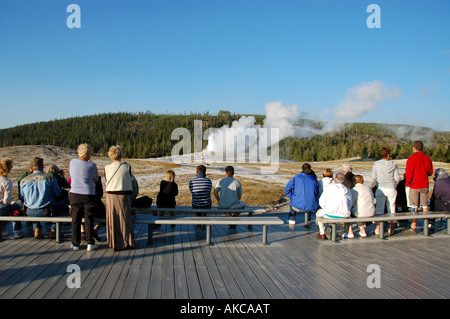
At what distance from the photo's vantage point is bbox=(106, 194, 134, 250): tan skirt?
5.68 metres

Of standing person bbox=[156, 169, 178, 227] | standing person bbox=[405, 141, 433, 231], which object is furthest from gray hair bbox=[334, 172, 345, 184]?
standing person bbox=[156, 169, 178, 227]

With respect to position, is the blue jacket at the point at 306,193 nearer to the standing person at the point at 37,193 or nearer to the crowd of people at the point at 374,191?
the crowd of people at the point at 374,191

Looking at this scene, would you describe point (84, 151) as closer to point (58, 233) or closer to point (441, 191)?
point (58, 233)

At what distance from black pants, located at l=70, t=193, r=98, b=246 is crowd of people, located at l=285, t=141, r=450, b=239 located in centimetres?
472

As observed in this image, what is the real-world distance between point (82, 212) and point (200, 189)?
2815mm

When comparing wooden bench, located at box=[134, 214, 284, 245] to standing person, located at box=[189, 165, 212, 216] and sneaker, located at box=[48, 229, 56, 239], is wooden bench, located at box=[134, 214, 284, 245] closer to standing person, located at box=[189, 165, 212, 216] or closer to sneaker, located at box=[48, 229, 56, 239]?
standing person, located at box=[189, 165, 212, 216]

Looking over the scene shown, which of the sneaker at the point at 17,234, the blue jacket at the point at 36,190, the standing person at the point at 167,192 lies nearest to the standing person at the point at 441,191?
the standing person at the point at 167,192

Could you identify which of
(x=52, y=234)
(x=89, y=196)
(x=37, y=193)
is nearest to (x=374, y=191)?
(x=89, y=196)

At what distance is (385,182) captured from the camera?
7754mm
